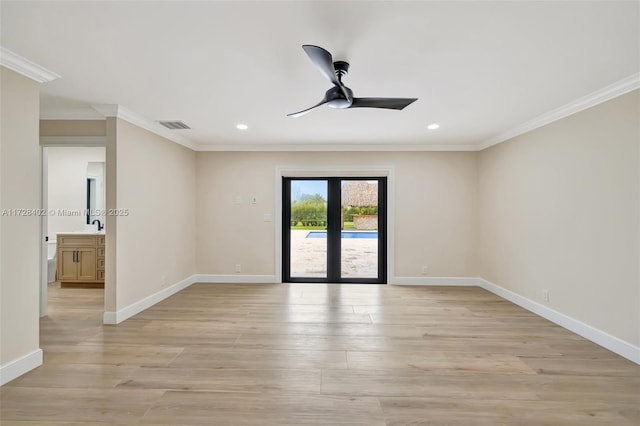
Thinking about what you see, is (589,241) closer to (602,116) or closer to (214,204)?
(602,116)

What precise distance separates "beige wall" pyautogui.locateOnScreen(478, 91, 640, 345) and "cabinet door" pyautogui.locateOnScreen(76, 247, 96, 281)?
6455 millimetres

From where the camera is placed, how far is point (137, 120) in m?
3.70

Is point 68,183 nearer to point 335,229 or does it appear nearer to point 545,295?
point 335,229

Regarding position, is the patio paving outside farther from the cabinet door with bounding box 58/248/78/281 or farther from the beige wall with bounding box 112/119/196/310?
the cabinet door with bounding box 58/248/78/281

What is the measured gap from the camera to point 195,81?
269 centimetres

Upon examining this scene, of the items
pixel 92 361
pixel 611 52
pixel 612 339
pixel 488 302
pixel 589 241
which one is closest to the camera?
pixel 611 52

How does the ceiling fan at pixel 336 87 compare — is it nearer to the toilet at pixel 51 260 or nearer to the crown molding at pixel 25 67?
the crown molding at pixel 25 67

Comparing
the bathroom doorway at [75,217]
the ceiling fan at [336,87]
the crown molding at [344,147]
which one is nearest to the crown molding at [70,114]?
the bathroom doorway at [75,217]

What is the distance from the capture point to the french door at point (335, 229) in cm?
544

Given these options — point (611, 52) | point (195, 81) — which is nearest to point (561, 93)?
point (611, 52)

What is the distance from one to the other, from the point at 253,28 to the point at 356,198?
3.84 metres

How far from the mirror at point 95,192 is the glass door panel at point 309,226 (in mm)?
3939

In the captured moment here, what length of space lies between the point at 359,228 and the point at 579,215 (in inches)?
120

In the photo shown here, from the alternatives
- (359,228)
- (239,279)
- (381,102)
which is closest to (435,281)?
(359,228)
